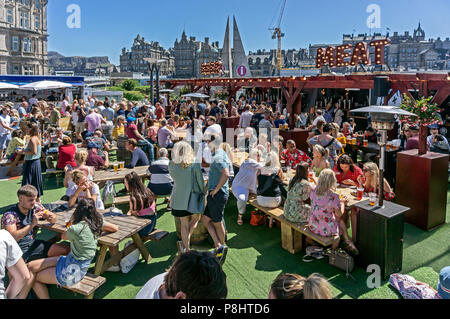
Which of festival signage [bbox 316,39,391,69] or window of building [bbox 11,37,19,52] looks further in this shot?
window of building [bbox 11,37,19,52]

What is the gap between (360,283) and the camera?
374cm

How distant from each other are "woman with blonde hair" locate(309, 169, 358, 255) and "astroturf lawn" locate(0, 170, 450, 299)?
407 mm

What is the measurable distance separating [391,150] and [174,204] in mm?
4755

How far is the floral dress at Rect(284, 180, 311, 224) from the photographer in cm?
434

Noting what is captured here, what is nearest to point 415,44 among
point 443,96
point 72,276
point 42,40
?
point 42,40

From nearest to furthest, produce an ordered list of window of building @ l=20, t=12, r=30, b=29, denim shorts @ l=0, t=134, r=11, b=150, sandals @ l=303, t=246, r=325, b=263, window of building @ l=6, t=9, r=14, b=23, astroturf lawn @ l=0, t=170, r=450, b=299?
astroturf lawn @ l=0, t=170, r=450, b=299 < sandals @ l=303, t=246, r=325, b=263 < denim shorts @ l=0, t=134, r=11, b=150 < window of building @ l=6, t=9, r=14, b=23 < window of building @ l=20, t=12, r=30, b=29

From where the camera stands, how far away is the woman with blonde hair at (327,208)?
3986mm

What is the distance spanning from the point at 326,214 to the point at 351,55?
960 cm

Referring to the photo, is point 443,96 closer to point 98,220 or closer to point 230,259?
point 230,259

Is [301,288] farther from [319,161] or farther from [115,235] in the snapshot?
[319,161]

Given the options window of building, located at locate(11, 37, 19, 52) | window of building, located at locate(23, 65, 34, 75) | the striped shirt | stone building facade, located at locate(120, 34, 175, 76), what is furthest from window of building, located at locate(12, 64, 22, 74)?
stone building facade, located at locate(120, 34, 175, 76)

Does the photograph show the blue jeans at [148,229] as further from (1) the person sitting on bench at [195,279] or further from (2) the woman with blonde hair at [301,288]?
(2) the woman with blonde hair at [301,288]

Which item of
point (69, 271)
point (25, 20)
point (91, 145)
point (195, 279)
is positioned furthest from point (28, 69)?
point (195, 279)

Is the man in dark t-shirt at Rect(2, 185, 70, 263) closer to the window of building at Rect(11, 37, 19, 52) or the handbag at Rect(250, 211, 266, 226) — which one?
the handbag at Rect(250, 211, 266, 226)
